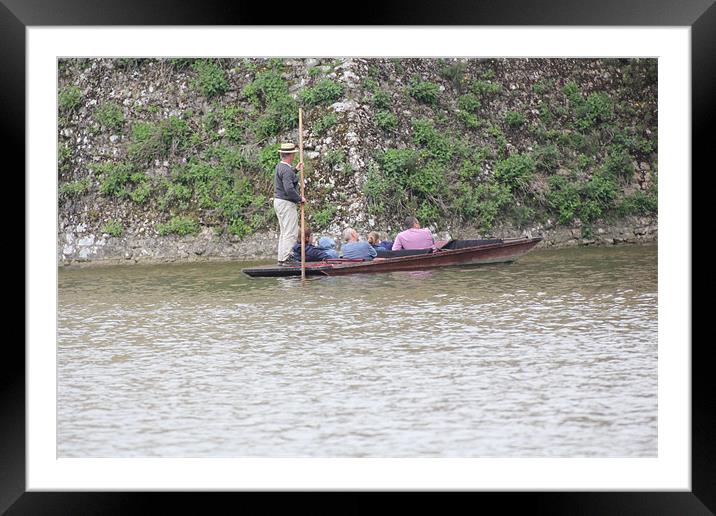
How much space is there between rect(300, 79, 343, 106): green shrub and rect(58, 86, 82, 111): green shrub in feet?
13.4

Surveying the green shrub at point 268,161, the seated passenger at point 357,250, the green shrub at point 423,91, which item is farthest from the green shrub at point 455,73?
the seated passenger at point 357,250

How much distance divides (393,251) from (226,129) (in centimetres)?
557

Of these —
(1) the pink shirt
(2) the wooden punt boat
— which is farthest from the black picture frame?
(1) the pink shirt

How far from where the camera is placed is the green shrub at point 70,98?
19.2 m

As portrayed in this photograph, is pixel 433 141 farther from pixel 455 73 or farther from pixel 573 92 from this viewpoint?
pixel 573 92

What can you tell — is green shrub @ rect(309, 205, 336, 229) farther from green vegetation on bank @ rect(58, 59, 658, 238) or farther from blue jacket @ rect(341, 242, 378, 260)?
blue jacket @ rect(341, 242, 378, 260)

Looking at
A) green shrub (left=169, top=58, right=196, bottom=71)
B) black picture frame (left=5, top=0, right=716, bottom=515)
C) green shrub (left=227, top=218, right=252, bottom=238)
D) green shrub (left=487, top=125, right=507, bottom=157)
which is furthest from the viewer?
green shrub (left=169, top=58, right=196, bottom=71)

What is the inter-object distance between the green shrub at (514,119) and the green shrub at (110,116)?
6941 millimetres

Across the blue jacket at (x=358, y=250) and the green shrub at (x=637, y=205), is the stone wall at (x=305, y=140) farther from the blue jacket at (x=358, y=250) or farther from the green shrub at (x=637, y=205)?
the blue jacket at (x=358, y=250)

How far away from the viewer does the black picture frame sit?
5.33 m

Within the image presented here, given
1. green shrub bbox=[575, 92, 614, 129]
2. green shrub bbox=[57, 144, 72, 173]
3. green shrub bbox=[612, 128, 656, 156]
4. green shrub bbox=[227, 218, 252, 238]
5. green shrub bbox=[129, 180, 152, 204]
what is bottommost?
green shrub bbox=[227, 218, 252, 238]
